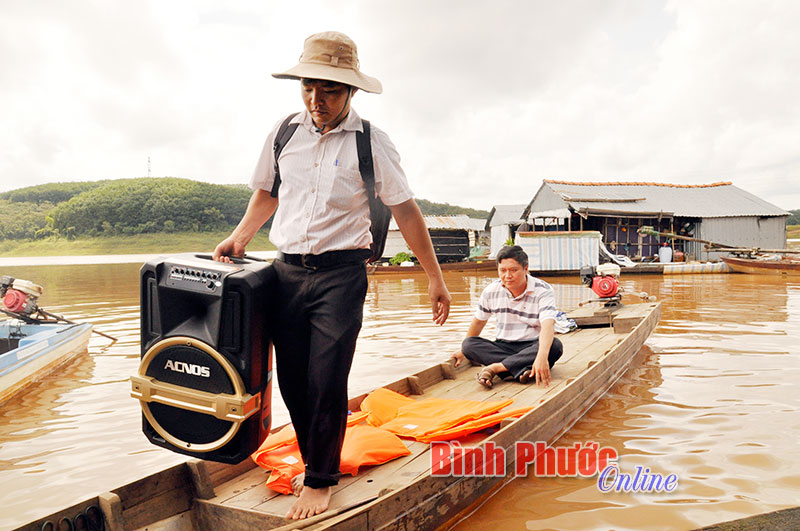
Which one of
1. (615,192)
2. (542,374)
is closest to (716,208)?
(615,192)

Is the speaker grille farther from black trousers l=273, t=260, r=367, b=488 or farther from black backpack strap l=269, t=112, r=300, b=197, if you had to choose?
black backpack strap l=269, t=112, r=300, b=197

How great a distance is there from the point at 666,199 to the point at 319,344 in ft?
86.4

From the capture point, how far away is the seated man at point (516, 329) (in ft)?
13.9

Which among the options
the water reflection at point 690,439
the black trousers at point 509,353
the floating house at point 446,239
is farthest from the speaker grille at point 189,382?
the floating house at point 446,239

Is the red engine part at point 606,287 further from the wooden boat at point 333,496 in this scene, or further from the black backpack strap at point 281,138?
the black backpack strap at point 281,138

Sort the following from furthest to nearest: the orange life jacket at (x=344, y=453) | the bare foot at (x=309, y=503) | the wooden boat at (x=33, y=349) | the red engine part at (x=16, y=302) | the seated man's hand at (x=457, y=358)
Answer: the red engine part at (x=16, y=302)
the wooden boat at (x=33, y=349)
the seated man's hand at (x=457, y=358)
the orange life jacket at (x=344, y=453)
the bare foot at (x=309, y=503)

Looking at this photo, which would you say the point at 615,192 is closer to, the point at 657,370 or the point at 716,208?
the point at 716,208

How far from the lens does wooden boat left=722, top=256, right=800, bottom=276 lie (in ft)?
60.3

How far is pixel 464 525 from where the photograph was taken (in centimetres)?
286

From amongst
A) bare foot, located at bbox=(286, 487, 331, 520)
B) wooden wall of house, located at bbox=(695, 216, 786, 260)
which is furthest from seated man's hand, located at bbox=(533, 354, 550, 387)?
wooden wall of house, located at bbox=(695, 216, 786, 260)

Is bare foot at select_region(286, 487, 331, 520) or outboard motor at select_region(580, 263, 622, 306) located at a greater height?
outboard motor at select_region(580, 263, 622, 306)

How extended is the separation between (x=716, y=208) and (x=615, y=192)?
4.40 metres

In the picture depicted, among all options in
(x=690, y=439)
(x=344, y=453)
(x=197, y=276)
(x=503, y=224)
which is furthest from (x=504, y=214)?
(x=197, y=276)

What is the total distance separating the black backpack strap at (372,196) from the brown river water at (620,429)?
1.59 m
